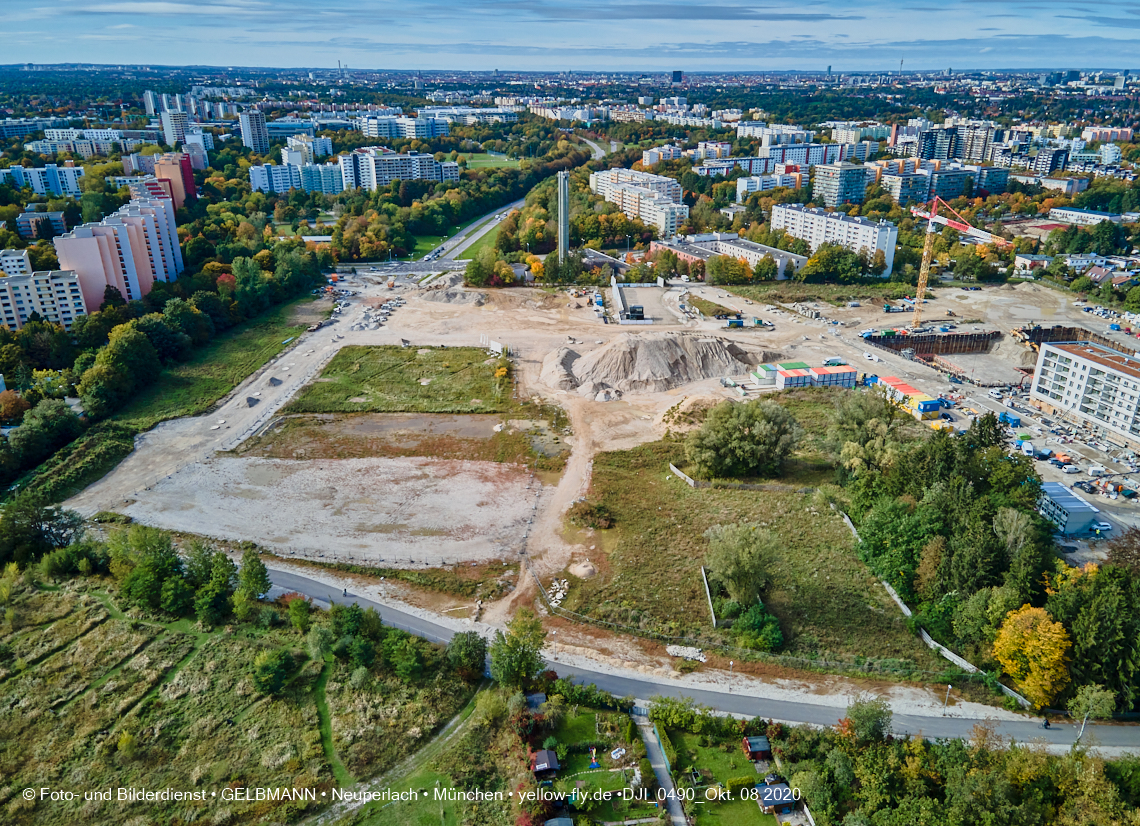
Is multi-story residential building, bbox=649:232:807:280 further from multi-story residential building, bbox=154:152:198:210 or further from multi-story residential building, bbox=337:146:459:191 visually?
multi-story residential building, bbox=154:152:198:210

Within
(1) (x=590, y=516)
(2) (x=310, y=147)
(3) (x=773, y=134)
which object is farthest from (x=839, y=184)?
(1) (x=590, y=516)

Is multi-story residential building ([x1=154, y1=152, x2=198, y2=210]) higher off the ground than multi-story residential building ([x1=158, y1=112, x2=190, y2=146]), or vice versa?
multi-story residential building ([x1=158, y1=112, x2=190, y2=146])

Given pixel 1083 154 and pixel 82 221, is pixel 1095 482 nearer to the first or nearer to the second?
pixel 82 221

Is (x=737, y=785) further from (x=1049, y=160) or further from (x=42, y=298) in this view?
(x=1049, y=160)

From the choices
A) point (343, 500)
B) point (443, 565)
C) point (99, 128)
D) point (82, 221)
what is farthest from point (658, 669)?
point (99, 128)

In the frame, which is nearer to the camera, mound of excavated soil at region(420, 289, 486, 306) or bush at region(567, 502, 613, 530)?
bush at region(567, 502, 613, 530)

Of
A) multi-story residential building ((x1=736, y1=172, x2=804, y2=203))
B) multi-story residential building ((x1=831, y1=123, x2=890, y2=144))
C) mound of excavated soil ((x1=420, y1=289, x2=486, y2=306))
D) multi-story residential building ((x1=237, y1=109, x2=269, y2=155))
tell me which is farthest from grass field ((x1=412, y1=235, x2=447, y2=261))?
multi-story residential building ((x1=831, y1=123, x2=890, y2=144))

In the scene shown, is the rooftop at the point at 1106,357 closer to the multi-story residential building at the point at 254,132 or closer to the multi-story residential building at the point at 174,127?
the multi-story residential building at the point at 254,132
